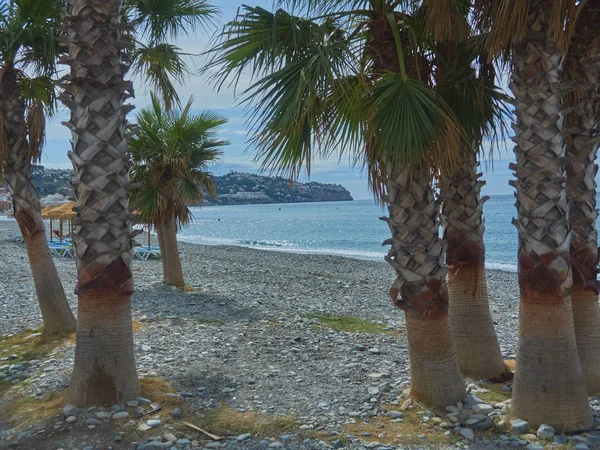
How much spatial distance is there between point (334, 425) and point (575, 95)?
160 inches

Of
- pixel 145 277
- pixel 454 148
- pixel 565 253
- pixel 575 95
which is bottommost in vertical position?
pixel 145 277

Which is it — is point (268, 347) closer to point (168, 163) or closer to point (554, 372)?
point (554, 372)

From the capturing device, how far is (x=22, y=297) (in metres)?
13.6

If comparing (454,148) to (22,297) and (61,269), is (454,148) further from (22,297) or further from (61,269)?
(61,269)

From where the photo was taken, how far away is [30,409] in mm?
5805

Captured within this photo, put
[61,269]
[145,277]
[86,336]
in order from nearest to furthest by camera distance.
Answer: [86,336] → [145,277] → [61,269]

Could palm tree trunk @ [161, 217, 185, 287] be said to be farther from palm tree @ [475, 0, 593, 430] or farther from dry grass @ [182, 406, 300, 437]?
palm tree @ [475, 0, 593, 430]

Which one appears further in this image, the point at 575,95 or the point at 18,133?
the point at 18,133

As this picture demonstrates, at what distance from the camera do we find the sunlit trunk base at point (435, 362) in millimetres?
5766

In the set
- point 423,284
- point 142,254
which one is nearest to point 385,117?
point 423,284

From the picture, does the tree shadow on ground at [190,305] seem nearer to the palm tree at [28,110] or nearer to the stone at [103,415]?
the palm tree at [28,110]

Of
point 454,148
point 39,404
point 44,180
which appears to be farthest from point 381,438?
point 44,180

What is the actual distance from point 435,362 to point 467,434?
0.81 metres

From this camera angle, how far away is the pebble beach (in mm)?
6105
